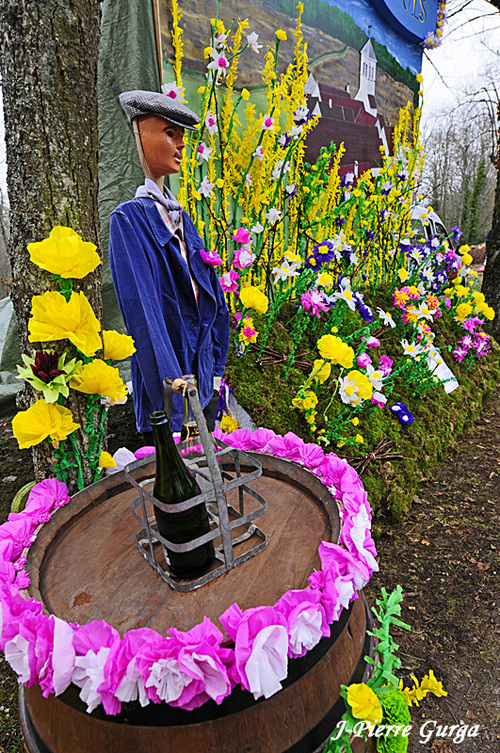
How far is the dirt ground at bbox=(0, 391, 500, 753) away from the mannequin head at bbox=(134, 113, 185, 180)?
4.72 feet

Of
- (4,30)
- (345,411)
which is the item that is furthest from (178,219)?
(345,411)

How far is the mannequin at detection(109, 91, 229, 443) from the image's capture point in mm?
1252

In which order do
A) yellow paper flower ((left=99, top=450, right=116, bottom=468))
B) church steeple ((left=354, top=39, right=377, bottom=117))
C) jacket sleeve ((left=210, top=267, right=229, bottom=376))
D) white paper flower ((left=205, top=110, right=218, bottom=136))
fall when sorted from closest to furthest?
yellow paper flower ((left=99, top=450, right=116, bottom=468)) < jacket sleeve ((left=210, top=267, right=229, bottom=376)) < white paper flower ((left=205, top=110, right=218, bottom=136)) < church steeple ((left=354, top=39, right=377, bottom=117))

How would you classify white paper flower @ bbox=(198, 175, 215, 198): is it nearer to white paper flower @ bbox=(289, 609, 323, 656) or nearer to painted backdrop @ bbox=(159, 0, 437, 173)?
painted backdrop @ bbox=(159, 0, 437, 173)

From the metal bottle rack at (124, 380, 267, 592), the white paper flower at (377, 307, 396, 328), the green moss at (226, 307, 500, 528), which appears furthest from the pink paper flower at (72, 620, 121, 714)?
the white paper flower at (377, 307, 396, 328)

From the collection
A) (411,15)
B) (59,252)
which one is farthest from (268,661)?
(411,15)

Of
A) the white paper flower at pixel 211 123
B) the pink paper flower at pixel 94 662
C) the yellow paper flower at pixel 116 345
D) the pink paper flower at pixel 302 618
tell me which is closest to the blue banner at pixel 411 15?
the white paper flower at pixel 211 123

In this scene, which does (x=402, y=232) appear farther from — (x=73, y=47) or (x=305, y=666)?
(x=305, y=666)

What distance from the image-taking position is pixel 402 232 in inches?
178

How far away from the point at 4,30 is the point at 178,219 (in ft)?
2.31

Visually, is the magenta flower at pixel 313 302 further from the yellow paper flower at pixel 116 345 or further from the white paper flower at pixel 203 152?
the yellow paper flower at pixel 116 345

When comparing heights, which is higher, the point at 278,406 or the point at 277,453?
the point at 277,453

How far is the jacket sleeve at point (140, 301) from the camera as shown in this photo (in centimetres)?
124

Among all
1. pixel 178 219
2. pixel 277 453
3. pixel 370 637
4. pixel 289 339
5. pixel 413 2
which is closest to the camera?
pixel 370 637
